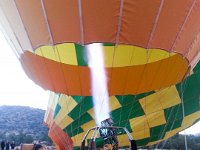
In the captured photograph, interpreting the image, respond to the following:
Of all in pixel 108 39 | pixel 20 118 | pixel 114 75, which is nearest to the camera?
pixel 108 39

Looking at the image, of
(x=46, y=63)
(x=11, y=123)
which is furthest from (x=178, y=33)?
(x=11, y=123)

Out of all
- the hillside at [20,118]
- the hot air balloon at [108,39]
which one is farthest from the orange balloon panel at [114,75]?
the hillside at [20,118]

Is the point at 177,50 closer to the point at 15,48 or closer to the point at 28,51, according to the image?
the point at 28,51

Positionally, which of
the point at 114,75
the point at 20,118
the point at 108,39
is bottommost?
the point at 114,75

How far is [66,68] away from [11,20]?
930 millimetres

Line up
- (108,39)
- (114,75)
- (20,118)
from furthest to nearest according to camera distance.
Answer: (20,118)
(114,75)
(108,39)

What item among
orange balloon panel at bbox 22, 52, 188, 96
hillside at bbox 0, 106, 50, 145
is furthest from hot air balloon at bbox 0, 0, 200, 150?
hillside at bbox 0, 106, 50, 145

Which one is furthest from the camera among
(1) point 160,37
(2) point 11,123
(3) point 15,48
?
(2) point 11,123

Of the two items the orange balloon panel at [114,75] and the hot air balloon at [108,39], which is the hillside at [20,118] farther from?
the hot air balloon at [108,39]

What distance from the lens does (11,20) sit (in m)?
4.88

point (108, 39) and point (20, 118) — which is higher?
point (20, 118)

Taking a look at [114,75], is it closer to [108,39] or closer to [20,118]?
[108,39]

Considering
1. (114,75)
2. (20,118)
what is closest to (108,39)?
(114,75)

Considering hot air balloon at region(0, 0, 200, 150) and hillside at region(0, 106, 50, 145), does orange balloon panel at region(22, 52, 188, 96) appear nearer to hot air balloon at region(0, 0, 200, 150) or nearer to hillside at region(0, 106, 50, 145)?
hot air balloon at region(0, 0, 200, 150)
